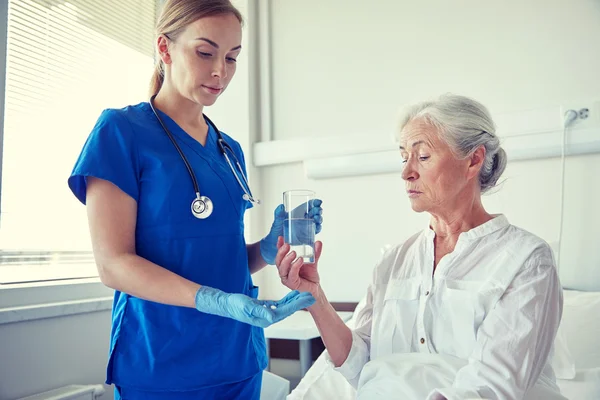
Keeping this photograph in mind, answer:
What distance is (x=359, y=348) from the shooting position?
56.7 inches

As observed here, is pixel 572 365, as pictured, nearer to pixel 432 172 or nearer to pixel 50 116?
pixel 432 172

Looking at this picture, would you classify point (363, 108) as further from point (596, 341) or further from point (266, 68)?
point (596, 341)

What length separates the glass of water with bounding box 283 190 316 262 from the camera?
1201 mm

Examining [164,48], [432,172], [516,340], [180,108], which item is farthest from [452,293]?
[164,48]

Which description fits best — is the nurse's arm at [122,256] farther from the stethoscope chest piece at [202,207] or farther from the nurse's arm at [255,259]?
the nurse's arm at [255,259]

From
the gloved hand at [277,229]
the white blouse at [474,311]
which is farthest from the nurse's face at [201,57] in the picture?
the white blouse at [474,311]

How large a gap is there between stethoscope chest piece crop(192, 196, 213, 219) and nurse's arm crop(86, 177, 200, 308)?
134 mm

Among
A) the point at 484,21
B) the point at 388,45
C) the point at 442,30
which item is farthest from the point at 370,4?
the point at 484,21

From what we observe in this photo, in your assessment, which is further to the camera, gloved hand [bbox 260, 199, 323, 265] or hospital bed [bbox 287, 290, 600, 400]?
hospital bed [bbox 287, 290, 600, 400]

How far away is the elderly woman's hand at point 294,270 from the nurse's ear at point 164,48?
53 cm

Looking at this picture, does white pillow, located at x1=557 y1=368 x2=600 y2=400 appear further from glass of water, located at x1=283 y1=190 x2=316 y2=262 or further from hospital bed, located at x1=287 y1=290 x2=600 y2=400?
glass of water, located at x1=283 y1=190 x2=316 y2=262

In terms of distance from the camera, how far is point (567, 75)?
7.61ft

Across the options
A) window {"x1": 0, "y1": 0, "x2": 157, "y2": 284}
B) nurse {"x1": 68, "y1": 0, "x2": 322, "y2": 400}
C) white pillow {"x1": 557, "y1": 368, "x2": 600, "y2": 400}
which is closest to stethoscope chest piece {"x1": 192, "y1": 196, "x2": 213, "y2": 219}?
nurse {"x1": 68, "y1": 0, "x2": 322, "y2": 400}

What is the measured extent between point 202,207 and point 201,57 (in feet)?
1.22
